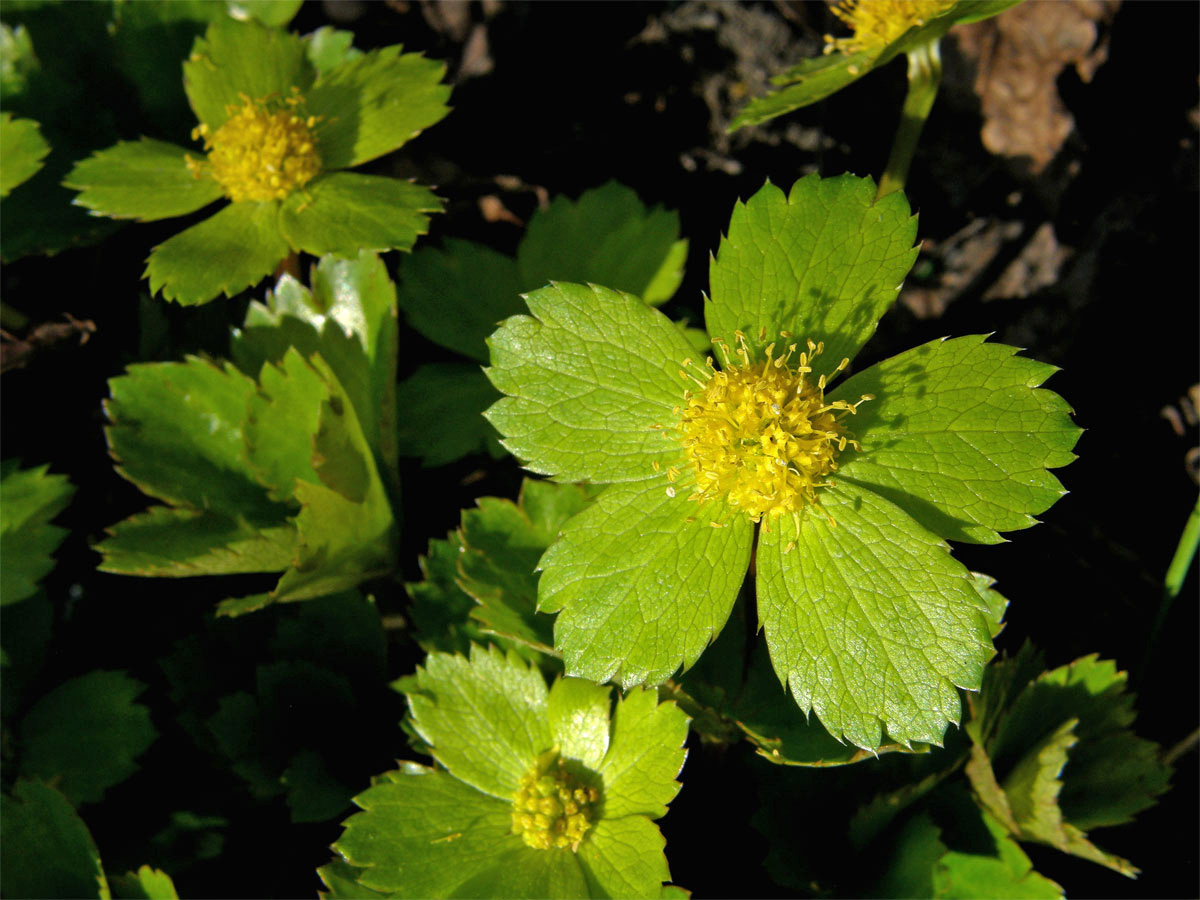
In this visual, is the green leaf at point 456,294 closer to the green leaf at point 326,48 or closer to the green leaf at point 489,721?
the green leaf at point 326,48

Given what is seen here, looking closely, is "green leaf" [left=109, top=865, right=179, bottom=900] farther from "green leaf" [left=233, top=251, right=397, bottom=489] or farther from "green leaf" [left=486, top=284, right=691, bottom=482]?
"green leaf" [left=486, top=284, right=691, bottom=482]

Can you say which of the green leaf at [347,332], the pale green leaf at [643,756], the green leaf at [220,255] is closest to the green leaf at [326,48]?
the green leaf at [220,255]

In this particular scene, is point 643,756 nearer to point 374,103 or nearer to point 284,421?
point 284,421

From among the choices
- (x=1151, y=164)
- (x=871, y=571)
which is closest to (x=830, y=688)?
(x=871, y=571)

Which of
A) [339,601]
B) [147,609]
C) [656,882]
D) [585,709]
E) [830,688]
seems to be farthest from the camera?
[147,609]

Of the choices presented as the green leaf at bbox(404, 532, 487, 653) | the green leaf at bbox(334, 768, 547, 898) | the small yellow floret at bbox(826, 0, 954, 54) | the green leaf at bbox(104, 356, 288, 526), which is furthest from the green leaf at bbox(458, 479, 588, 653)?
the small yellow floret at bbox(826, 0, 954, 54)

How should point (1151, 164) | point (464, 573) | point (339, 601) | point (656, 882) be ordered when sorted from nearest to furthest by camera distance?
point (656, 882), point (464, 573), point (339, 601), point (1151, 164)

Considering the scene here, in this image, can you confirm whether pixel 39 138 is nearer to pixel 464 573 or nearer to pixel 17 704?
pixel 17 704
